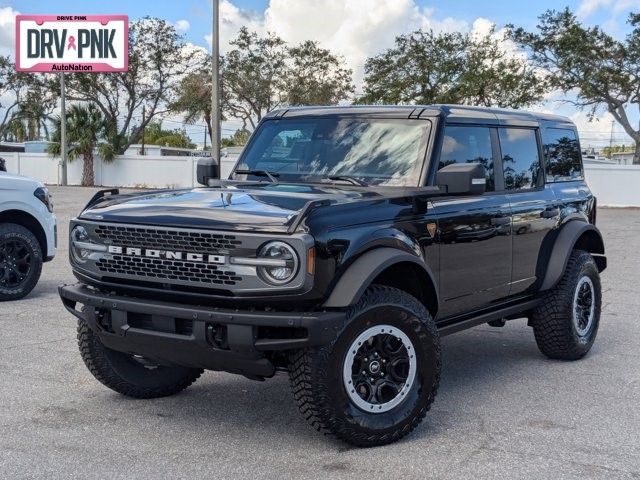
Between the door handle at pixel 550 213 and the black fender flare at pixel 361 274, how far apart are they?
202cm

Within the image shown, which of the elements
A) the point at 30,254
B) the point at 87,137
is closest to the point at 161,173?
the point at 87,137

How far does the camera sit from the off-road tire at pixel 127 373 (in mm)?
5383

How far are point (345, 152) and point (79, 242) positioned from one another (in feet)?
5.93

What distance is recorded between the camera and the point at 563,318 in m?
6.65

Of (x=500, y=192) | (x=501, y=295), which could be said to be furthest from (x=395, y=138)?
(x=501, y=295)

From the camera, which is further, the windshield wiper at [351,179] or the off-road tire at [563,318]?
the off-road tire at [563,318]

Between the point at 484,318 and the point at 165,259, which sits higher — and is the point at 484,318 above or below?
below

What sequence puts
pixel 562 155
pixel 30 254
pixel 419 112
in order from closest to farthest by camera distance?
pixel 419 112 < pixel 562 155 < pixel 30 254

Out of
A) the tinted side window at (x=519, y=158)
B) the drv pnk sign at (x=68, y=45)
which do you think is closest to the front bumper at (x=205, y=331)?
the tinted side window at (x=519, y=158)

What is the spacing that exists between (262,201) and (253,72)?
148ft

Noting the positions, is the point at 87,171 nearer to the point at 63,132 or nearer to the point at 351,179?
the point at 63,132

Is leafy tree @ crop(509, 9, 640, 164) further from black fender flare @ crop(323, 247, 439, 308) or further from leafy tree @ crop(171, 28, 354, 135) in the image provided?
black fender flare @ crop(323, 247, 439, 308)

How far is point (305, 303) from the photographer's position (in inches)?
173

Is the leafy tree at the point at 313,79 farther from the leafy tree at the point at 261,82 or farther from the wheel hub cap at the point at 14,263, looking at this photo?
the wheel hub cap at the point at 14,263
